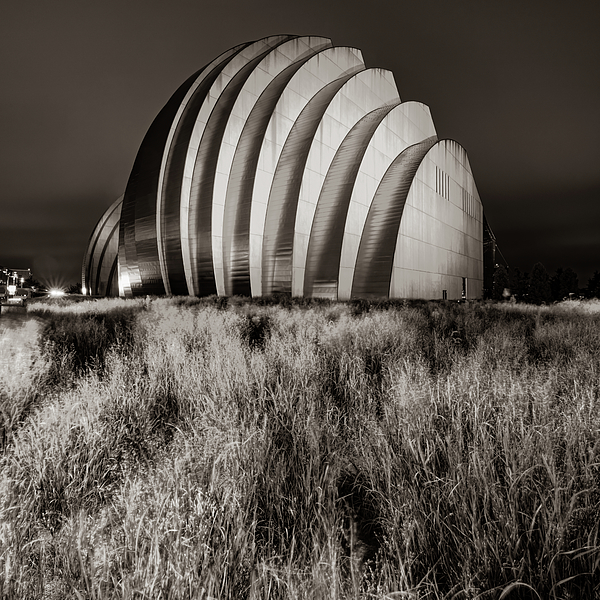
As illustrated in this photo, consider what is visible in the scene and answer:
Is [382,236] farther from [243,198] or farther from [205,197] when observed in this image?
[205,197]

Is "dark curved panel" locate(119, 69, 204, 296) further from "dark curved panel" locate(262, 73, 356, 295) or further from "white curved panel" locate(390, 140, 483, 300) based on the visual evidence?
"white curved panel" locate(390, 140, 483, 300)

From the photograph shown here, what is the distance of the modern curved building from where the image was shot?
66.0 feet

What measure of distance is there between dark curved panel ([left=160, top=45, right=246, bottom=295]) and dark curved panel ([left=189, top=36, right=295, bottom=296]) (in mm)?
720

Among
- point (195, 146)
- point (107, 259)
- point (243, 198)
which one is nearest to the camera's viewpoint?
point (243, 198)

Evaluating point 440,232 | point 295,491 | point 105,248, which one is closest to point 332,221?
point 440,232

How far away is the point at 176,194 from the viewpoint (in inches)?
832

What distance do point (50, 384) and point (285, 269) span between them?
15.3 meters

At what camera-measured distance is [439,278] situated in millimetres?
26172

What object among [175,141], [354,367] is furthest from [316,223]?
[354,367]

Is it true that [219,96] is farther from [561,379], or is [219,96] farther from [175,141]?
[561,379]

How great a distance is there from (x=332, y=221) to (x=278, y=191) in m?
3.46

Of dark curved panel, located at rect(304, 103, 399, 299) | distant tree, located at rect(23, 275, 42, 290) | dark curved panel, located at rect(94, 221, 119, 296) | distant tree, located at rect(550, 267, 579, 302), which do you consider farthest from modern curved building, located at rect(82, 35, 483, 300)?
distant tree, located at rect(23, 275, 42, 290)

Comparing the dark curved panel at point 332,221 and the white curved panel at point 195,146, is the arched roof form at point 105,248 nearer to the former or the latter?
the white curved panel at point 195,146

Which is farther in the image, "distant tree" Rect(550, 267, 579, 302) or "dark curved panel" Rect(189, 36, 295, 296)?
"distant tree" Rect(550, 267, 579, 302)
